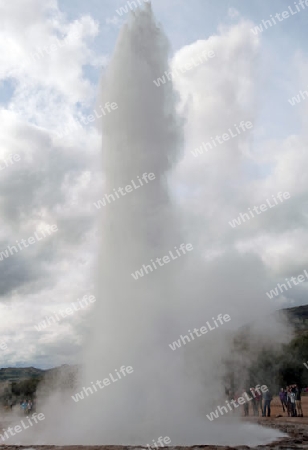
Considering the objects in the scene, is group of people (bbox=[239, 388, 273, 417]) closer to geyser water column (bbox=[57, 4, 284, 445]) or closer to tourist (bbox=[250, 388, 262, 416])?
tourist (bbox=[250, 388, 262, 416])

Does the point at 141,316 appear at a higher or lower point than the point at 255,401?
higher

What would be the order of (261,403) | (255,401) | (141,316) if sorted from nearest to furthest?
1. (141,316)
2. (261,403)
3. (255,401)

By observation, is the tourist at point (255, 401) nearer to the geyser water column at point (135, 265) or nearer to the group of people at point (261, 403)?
the group of people at point (261, 403)

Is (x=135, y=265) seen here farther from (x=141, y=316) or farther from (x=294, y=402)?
(x=294, y=402)

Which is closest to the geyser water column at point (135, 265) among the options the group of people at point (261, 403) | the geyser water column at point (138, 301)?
the geyser water column at point (138, 301)

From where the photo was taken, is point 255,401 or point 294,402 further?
point 255,401

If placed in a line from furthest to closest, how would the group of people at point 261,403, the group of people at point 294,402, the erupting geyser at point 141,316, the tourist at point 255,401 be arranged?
the tourist at point 255,401 → the group of people at point 261,403 → the group of people at point 294,402 → the erupting geyser at point 141,316

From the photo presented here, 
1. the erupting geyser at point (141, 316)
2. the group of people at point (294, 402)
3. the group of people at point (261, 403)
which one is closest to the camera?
the erupting geyser at point (141, 316)

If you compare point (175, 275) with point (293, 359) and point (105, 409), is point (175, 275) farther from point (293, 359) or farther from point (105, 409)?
point (293, 359)

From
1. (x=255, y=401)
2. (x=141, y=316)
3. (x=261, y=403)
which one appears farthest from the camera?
(x=255, y=401)

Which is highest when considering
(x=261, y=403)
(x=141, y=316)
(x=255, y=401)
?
(x=141, y=316)

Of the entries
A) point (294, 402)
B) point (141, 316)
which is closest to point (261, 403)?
point (294, 402)

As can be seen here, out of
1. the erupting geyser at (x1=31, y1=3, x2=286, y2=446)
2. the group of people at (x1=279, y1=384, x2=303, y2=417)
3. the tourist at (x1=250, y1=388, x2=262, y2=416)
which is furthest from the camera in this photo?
the tourist at (x1=250, y1=388, x2=262, y2=416)

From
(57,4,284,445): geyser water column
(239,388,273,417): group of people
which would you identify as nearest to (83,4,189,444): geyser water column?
(57,4,284,445): geyser water column
